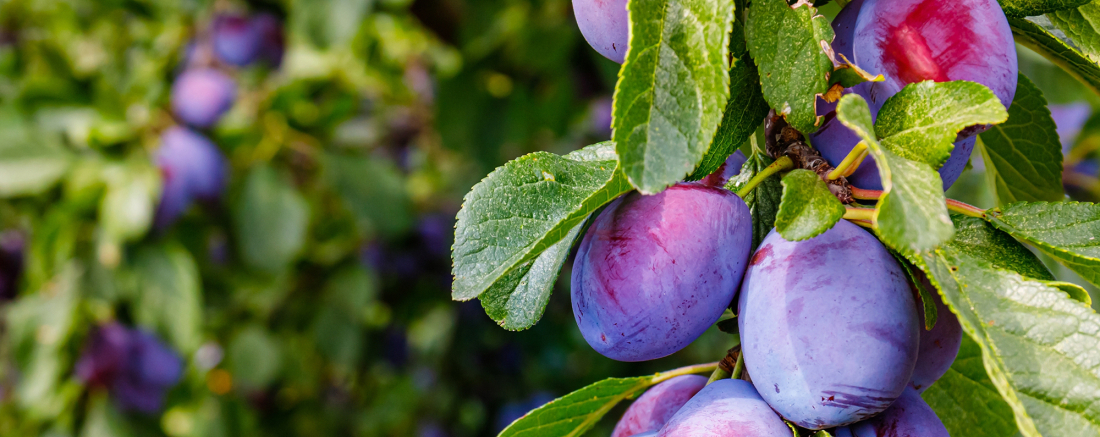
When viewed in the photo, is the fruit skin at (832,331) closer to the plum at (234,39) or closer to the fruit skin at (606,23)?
the fruit skin at (606,23)

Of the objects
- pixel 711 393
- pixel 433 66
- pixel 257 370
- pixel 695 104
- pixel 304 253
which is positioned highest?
pixel 695 104

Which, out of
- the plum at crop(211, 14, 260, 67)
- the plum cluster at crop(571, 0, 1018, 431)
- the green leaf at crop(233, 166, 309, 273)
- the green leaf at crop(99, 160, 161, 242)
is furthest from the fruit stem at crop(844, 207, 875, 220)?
the plum at crop(211, 14, 260, 67)

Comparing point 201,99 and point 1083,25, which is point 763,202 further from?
point 201,99

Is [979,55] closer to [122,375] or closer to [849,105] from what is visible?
[849,105]

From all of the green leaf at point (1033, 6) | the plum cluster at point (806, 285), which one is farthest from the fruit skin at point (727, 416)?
the green leaf at point (1033, 6)

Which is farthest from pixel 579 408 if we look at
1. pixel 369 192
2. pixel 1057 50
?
pixel 369 192

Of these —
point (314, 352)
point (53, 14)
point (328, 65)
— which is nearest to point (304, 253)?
point (314, 352)
